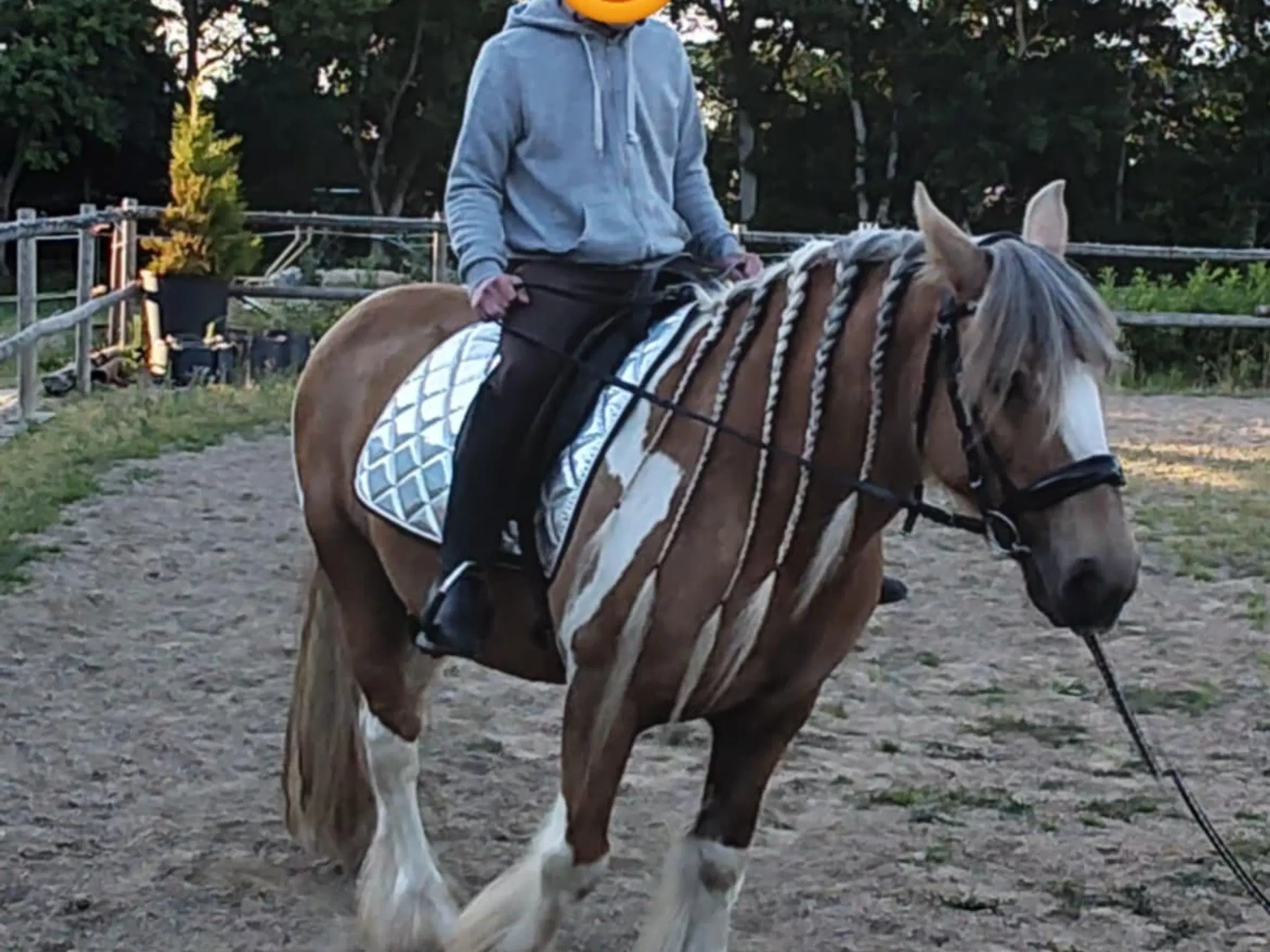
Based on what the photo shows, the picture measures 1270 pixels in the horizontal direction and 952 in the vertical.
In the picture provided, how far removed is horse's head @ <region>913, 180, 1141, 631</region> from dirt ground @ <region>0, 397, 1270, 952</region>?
1.25 m

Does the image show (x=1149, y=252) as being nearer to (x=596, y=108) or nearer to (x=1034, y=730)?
(x=1034, y=730)

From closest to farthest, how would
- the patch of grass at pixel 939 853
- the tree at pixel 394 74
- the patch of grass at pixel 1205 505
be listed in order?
the patch of grass at pixel 939 853
the patch of grass at pixel 1205 505
the tree at pixel 394 74

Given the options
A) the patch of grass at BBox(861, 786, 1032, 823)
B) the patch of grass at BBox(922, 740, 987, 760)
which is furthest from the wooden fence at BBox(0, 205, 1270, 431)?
the patch of grass at BBox(861, 786, 1032, 823)

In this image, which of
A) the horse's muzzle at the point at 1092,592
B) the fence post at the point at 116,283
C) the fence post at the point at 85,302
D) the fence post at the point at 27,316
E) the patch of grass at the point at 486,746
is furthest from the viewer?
the fence post at the point at 116,283

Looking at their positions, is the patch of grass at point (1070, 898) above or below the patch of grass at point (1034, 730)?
above

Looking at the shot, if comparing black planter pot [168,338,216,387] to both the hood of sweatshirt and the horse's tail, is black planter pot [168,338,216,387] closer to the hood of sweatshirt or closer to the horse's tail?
the horse's tail

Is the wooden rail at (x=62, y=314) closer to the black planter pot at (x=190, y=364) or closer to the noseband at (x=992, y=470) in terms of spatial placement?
the black planter pot at (x=190, y=364)

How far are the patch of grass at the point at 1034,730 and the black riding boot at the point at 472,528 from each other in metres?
2.32

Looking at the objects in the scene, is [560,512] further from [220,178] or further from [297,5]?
[297,5]

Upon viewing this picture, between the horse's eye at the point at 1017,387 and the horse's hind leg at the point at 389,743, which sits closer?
the horse's eye at the point at 1017,387

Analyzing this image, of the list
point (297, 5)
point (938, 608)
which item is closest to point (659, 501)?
point (938, 608)

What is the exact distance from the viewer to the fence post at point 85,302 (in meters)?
11.9

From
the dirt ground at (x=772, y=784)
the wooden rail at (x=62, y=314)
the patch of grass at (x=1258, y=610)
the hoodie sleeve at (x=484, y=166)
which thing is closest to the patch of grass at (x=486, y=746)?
the dirt ground at (x=772, y=784)

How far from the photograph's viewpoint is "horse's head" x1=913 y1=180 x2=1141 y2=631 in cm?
235
